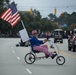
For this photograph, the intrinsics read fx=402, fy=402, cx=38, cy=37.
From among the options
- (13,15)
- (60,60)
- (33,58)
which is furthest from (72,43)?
(33,58)

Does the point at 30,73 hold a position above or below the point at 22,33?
below

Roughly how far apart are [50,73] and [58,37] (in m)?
51.2

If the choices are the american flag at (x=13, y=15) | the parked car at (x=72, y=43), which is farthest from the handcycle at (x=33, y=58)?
the parked car at (x=72, y=43)

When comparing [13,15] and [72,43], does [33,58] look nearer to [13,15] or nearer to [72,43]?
[13,15]

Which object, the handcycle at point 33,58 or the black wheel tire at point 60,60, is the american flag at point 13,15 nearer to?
the handcycle at point 33,58

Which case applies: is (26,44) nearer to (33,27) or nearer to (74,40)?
(74,40)

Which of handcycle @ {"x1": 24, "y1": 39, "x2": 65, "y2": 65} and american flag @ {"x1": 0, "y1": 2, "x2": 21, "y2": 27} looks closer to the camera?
handcycle @ {"x1": 24, "y1": 39, "x2": 65, "y2": 65}

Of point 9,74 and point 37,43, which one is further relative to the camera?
point 37,43

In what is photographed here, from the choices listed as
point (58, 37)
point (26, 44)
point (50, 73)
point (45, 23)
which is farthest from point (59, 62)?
point (45, 23)

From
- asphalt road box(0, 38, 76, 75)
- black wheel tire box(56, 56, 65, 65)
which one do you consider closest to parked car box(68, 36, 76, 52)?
asphalt road box(0, 38, 76, 75)

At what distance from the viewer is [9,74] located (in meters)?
15.7

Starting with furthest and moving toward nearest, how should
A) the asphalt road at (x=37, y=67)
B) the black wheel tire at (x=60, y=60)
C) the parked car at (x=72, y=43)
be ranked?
the parked car at (x=72, y=43)
the black wheel tire at (x=60, y=60)
the asphalt road at (x=37, y=67)

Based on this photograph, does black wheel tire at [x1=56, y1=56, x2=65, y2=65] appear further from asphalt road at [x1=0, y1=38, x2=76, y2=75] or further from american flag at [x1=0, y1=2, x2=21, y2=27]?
american flag at [x1=0, y1=2, x2=21, y2=27]

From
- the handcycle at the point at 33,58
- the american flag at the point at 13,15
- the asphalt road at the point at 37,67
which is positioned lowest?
the asphalt road at the point at 37,67
